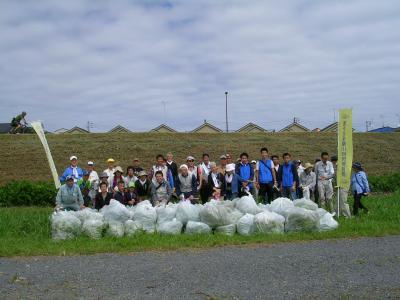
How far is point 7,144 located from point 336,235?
24508 mm

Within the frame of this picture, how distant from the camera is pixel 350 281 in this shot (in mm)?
6316

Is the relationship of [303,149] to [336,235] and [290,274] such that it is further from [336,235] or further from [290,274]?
[290,274]

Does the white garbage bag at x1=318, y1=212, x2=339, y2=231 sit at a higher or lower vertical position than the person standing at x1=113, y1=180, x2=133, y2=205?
lower

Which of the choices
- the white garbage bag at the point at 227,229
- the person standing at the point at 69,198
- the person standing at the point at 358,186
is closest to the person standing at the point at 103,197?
the person standing at the point at 69,198

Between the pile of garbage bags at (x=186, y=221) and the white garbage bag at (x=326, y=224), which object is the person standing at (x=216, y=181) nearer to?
the pile of garbage bags at (x=186, y=221)

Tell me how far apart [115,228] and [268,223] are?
326cm

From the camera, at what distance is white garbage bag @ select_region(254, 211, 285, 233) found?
10.1m

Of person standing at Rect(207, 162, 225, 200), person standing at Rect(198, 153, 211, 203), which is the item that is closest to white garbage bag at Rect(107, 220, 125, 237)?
person standing at Rect(207, 162, 225, 200)

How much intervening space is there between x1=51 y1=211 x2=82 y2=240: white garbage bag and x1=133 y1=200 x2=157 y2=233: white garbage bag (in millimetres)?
1245

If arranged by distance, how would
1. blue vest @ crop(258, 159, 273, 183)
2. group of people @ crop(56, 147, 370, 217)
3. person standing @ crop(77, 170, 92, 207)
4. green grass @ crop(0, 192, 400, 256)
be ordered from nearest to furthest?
1. green grass @ crop(0, 192, 400, 256)
2. group of people @ crop(56, 147, 370, 217)
3. person standing @ crop(77, 170, 92, 207)
4. blue vest @ crop(258, 159, 273, 183)

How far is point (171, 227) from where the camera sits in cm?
1016

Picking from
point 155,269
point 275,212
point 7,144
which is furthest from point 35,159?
point 155,269

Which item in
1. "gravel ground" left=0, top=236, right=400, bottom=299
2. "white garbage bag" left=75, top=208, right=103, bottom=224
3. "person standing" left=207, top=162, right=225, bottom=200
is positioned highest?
"person standing" left=207, top=162, right=225, bottom=200

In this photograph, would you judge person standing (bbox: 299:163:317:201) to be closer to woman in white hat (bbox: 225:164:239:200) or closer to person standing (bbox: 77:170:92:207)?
woman in white hat (bbox: 225:164:239:200)
